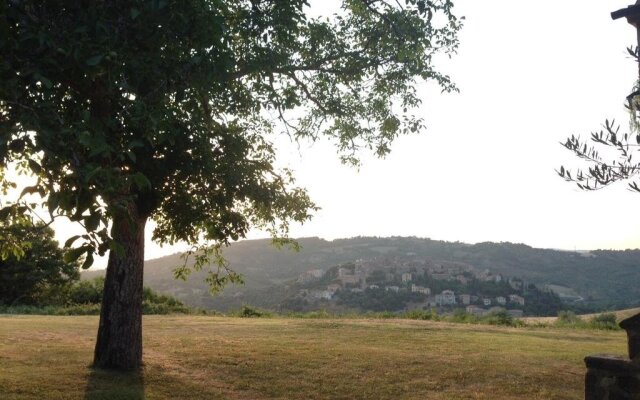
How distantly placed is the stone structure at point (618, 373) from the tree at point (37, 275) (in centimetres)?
3601

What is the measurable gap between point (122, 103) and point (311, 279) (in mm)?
52779

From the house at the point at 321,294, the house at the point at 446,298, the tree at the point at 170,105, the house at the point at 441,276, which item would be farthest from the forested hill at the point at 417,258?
the tree at the point at 170,105

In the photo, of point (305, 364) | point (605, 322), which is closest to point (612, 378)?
point (305, 364)

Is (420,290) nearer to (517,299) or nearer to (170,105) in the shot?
(517,299)

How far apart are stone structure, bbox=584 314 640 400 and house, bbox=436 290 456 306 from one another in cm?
4149

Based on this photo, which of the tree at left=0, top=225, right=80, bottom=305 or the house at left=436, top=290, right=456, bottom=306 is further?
the house at left=436, top=290, right=456, bottom=306

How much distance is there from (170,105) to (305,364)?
325 inches

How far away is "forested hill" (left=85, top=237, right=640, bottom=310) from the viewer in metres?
59.5

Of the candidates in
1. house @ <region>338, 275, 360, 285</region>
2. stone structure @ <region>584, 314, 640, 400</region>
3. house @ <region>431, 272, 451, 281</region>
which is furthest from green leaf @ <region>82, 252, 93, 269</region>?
house @ <region>431, 272, 451, 281</region>

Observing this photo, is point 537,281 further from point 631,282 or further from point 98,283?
point 98,283

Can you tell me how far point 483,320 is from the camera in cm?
3114

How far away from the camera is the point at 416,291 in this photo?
52.8 m

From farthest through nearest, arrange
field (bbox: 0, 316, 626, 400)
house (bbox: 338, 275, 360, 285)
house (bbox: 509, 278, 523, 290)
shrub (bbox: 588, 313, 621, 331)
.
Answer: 1. house (bbox: 338, 275, 360, 285)
2. house (bbox: 509, 278, 523, 290)
3. shrub (bbox: 588, 313, 621, 331)
4. field (bbox: 0, 316, 626, 400)

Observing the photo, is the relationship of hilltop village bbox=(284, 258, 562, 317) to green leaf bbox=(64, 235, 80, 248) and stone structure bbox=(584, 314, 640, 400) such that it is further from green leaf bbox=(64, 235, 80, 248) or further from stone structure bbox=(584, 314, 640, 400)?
green leaf bbox=(64, 235, 80, 248)
